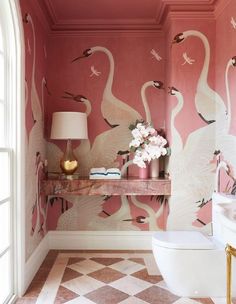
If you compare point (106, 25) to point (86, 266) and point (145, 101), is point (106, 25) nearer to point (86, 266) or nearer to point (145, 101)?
point (145, 101)

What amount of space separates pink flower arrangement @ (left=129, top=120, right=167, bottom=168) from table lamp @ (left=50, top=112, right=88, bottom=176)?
1.71 feet

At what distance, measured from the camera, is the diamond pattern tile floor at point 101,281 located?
2.07 meters

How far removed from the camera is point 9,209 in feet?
6.79

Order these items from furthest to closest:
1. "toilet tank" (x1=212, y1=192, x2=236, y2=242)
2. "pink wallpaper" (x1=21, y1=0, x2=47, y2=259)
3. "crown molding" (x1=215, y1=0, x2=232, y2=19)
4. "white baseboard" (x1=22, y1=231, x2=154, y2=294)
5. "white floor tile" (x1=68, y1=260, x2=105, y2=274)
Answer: "white baseboard" (x1=22, y1=231, x2=154, y2=294)
"white floor tile" (x1=68, y1=260, x2=105, y2=274)
"crown molding" (x1=215, y1=0, x2=232, y2=19)
"pink wallpaper" (x1=21, y1=0, x2=47, y2=259)
"toilet tank" (x1=212, y1=192, x2=236, y2=242)

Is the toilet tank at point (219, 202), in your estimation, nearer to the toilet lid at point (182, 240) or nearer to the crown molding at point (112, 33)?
the toilet lid at point (182, 240)

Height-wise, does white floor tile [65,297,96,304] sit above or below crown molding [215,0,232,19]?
below

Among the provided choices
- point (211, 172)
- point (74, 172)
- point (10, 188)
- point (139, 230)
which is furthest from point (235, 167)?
point (10, 188)

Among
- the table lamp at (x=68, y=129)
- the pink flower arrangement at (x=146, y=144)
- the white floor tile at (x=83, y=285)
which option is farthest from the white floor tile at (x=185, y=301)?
the table lamp at (x=68, y=129)

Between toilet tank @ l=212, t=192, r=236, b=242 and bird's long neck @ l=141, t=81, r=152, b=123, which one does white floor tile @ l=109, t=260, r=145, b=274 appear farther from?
bird's long neck @ l=141, t=81, r=152, b=123

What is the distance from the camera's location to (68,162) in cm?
292

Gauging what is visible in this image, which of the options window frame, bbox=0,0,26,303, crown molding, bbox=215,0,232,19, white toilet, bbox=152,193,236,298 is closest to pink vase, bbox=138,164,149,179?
white toilet, bbox=152,193,236,298

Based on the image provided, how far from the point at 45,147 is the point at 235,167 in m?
1.91

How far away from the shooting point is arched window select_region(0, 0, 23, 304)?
2.00 m

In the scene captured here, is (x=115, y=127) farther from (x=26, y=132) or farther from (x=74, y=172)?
(x=26, y=132)
